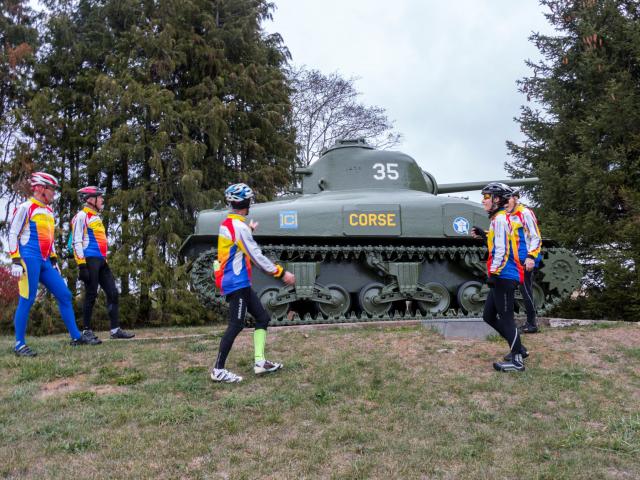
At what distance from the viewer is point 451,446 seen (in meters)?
3.86

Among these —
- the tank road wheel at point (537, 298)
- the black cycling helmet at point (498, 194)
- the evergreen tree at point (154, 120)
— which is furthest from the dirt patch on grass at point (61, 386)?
the evergreen tree at point (154, 120)

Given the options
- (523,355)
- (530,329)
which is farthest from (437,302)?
(523,355)

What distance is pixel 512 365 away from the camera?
5.64 meters

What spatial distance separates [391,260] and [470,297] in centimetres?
161

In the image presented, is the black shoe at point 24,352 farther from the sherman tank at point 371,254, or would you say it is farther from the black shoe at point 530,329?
the black shoe at point 530,329

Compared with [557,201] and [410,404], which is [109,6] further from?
[410,404]

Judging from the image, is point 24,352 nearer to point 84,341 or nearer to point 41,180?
point 84,341

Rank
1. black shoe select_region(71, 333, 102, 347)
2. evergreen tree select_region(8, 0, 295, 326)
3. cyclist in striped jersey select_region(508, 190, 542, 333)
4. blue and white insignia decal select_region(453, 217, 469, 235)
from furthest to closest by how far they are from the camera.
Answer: evergreen tree select_region(8, 0, 295, 326) < blue and white insignia decal select_region(453, 217, 469, 235) < black shoe select_region(71, 333, 102, 347) < cyclist in striped jersey select_region(508, 190, 542, 333)

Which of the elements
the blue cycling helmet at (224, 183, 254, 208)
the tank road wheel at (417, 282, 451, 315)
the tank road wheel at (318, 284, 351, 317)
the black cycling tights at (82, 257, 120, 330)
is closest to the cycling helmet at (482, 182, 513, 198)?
the blue cycling helmet at (224, 183, 254, 208)

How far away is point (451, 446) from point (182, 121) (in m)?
15.0

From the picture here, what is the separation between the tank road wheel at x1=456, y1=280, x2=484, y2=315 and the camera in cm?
1059

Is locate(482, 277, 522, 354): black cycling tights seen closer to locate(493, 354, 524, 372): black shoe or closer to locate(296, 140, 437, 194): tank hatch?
locate(493, 354, 524, 372): black shoe

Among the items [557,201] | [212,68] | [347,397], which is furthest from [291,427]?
[212,68]

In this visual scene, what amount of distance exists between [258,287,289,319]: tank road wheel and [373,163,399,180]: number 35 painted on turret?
3074mm
